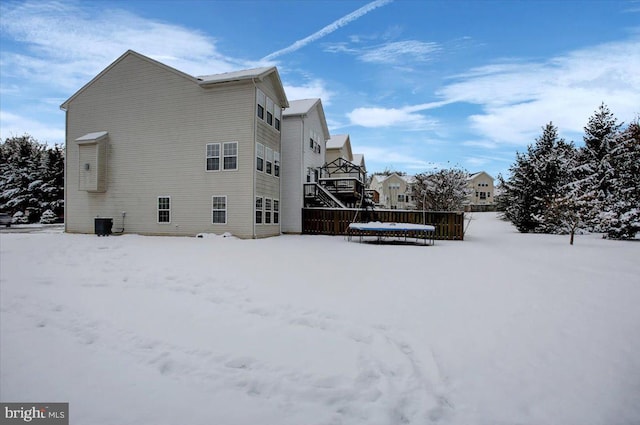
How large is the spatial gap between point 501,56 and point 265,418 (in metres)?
14.2

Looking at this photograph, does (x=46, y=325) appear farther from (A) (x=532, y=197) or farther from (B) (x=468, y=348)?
(A) (x=532, y=197)

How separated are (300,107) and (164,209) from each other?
9806mm

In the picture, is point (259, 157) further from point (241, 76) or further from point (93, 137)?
point (93, 137)

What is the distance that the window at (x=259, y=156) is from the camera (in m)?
16.2

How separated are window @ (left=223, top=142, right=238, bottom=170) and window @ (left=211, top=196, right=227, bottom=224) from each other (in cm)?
148

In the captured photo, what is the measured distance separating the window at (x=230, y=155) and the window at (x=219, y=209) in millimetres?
1481

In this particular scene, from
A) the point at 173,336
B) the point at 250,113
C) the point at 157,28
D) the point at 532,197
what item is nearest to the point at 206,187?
the point at 250,113

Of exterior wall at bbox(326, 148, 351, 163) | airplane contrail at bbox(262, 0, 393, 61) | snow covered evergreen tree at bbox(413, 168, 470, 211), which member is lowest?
snow covered evergreen tree at bbox(413, 168, 470, 211)

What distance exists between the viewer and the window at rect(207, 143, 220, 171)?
16141 mm

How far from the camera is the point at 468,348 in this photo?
3994 mm

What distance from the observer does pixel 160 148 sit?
1684 centimetres

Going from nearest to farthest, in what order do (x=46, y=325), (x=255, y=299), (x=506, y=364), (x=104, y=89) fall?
(x=506, y=364) → (x=46, y=325) → (x=255, y=299) → (x=104, y=89)

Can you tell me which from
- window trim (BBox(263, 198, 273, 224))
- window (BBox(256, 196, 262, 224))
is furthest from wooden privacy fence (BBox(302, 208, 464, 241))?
window (BBox(256, 196, 262, 224))

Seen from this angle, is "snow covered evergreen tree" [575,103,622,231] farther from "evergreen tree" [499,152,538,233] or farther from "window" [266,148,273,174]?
"window" [266,148,273,174]
